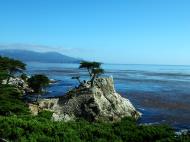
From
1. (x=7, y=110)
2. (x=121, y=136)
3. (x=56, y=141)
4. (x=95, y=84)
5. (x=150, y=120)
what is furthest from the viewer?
(x=95, y=84)

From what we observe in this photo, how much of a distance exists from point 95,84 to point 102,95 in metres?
3.97

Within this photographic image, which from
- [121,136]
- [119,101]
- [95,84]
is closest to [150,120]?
[119,101]

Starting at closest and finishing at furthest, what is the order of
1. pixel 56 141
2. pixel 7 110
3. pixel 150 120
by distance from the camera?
pixel 56 141 < pixel 7 110 < pixel 150 120

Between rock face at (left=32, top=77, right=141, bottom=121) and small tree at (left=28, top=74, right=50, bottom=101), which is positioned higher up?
small tree at (left=28, top=74, right=50, bottom=101)

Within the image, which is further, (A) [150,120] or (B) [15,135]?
(A) [150,120]

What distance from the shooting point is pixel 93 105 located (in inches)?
2330

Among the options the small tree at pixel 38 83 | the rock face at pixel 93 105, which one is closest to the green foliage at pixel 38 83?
the small tree at pixel 38 83

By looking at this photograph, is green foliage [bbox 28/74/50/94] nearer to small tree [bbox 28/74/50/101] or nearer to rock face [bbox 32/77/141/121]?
small tree [bbox 28/74/50/101]

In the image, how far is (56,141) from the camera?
1082 inches

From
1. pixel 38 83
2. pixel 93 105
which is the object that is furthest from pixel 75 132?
pixel 38 83

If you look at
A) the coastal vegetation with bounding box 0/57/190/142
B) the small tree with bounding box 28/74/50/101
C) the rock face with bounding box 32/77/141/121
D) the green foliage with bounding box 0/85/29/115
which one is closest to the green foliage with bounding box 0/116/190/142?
the coastal vegetation with bounding box 0/57/190/142

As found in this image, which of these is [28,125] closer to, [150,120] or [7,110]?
[7,110]

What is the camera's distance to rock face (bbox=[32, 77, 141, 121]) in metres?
58.8

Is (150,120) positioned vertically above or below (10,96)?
below
